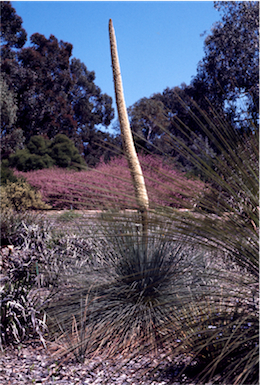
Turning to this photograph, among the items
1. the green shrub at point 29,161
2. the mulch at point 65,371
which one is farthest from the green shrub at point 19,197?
the green shrub at point 29,161

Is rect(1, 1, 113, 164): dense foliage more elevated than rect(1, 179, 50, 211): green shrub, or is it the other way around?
rect(1, 1, 113, 164): dense foliage

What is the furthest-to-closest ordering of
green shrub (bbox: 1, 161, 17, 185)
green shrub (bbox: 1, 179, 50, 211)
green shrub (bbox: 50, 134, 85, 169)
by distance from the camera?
green shrub (bbox: 50, 134, 85, 169) → green shrub (bbox: 1, 161, 17, 185) → green shrub (bbox: 1, 179, 50, 211)

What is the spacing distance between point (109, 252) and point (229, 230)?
6.02ft

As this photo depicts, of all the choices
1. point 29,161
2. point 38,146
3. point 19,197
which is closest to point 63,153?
point 38,146

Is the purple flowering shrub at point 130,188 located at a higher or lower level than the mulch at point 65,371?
higher

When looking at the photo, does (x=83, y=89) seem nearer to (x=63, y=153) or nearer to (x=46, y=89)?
(x=46, y=89)

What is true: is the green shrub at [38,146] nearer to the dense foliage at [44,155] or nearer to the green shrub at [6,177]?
the dense foliage at [44,155]

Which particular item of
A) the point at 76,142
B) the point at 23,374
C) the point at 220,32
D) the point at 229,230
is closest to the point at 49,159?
the point at 76,142

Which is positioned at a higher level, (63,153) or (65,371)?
(63,153)

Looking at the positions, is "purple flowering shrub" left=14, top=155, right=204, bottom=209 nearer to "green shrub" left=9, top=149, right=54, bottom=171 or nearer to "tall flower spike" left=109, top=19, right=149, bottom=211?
"tall flower spike" left=109, top=19, right=149, bottom=211

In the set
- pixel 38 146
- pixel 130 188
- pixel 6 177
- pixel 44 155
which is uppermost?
pixel 38 146

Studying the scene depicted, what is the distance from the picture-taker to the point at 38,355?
234 cm

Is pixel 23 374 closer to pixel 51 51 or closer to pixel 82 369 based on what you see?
pixel 82 369

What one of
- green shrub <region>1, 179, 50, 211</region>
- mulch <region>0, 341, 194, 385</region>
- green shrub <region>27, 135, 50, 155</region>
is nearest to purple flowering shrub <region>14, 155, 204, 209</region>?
mulch <region>0, 341, 194, 385</region>
